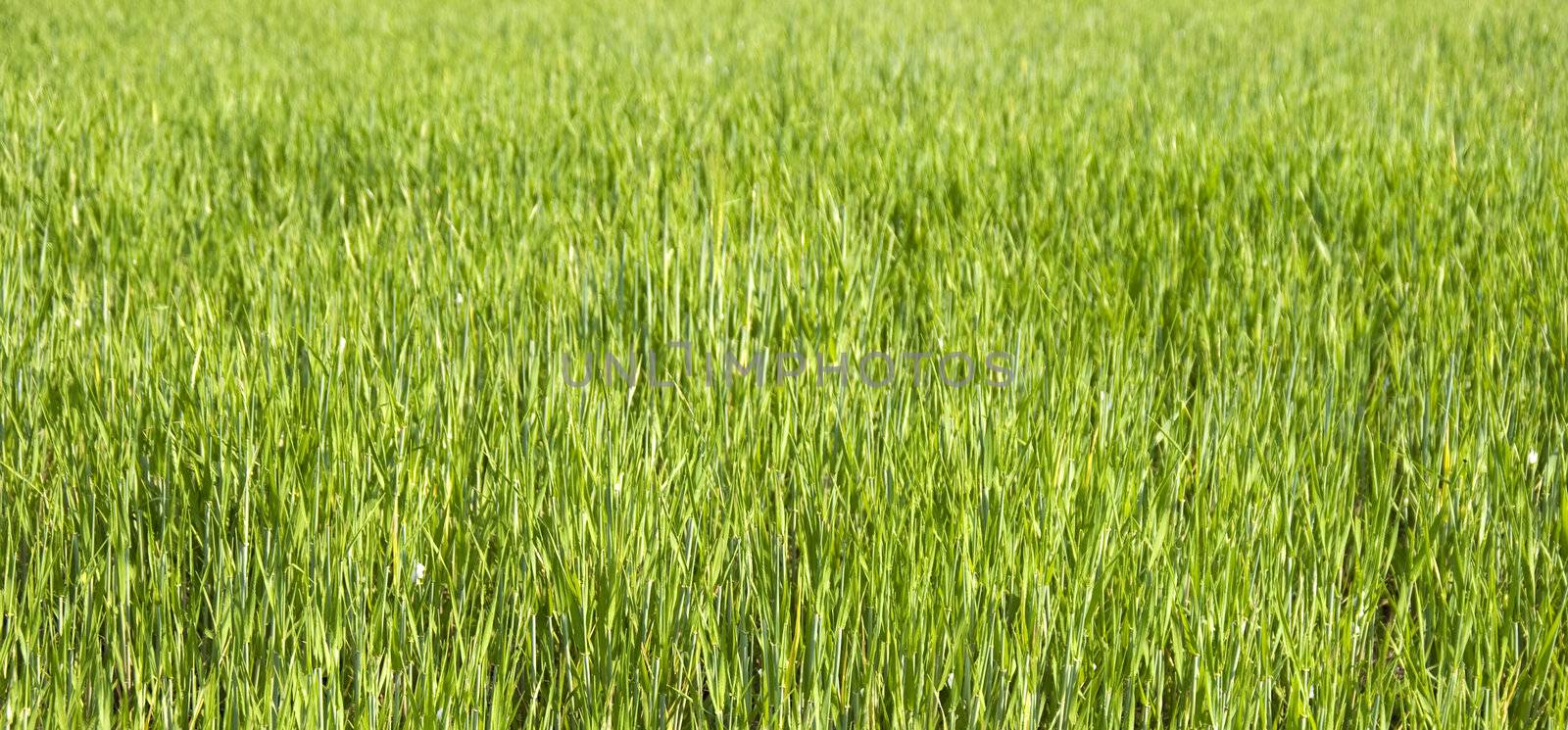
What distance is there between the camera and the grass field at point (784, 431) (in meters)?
1.20

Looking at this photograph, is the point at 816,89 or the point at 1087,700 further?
Result: the point at 816,89

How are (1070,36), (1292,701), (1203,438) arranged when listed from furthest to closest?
(1070,36), (1203,438), (1292,701)

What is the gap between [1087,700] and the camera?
1148mm

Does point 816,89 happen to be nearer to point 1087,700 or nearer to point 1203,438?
point 1203,438

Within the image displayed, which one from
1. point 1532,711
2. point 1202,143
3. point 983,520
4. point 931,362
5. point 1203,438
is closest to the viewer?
point 1532,711

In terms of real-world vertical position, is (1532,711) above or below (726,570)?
below

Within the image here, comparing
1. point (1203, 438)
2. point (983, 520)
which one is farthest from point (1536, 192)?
point (983, 520)

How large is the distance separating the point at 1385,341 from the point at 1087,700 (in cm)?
117

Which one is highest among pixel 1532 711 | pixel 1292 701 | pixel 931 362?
pixel 931 362

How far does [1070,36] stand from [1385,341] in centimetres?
440

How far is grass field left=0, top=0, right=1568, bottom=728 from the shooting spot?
120cm

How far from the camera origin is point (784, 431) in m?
1.53

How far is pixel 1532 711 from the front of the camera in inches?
50.4

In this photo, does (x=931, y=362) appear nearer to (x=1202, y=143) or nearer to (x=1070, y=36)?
(x=1202, y=143)
